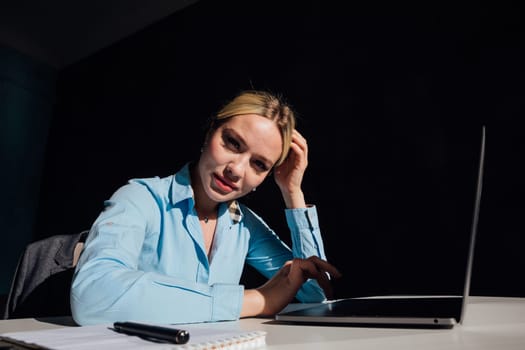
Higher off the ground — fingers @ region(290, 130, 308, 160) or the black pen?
fingers @ region(290, 130, 308, 160)

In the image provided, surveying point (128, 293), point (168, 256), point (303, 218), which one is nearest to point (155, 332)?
point (128, 293)

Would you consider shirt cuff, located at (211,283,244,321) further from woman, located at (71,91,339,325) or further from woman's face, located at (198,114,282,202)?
woman's face, located at (198,114,282,202)

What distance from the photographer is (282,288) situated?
3.10ft

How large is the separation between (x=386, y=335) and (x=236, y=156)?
70 cm

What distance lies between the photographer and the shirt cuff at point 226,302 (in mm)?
797

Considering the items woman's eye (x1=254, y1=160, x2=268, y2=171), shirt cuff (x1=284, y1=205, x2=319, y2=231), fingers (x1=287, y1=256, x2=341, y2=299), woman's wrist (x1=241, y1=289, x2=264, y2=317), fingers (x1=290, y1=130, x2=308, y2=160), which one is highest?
fingers (x1=290, y1=130, x2=308, y2=160)

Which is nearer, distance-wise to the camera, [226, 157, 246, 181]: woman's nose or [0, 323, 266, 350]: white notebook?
[0, 323, 266, 350]: white notebook

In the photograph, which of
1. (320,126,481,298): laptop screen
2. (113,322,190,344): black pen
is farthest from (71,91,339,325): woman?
(320,126,481,298): laptop screen

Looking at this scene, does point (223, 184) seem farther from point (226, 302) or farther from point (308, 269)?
point (226, 302)

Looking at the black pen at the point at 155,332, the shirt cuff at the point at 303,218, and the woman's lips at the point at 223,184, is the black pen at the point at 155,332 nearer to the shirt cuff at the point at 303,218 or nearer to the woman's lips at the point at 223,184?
the woman's lips at the point at 223,184

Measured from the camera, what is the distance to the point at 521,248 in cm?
143

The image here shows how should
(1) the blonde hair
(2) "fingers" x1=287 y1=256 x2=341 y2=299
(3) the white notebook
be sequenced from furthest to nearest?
(1) the blonde hair → (2) "fingers" x1=287 y1=256 x2=341 y2=299 → (3) the white notebook

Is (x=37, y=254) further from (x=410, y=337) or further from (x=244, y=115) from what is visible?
(x=410, y=337)

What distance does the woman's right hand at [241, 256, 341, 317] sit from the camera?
0.86m
